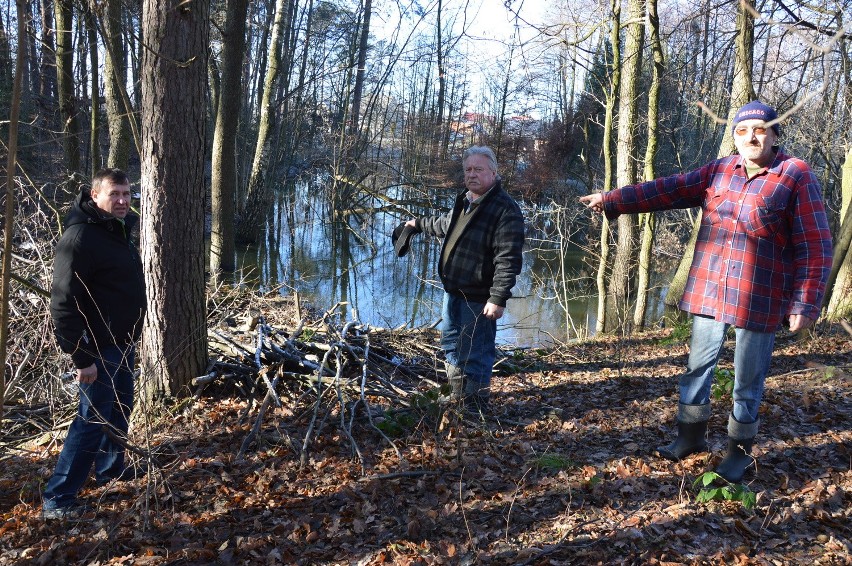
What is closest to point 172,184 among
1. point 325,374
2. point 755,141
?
point 325,374

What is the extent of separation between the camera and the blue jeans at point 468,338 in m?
4.64

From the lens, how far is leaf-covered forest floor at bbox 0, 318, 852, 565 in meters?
3.26

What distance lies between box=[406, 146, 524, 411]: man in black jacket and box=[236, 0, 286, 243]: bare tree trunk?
10.3 metres

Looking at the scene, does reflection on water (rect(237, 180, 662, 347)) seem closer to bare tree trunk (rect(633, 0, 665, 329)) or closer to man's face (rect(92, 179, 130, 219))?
bare tree trunk (rect(633, 0, 665, 329))

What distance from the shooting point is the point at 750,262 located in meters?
3.42

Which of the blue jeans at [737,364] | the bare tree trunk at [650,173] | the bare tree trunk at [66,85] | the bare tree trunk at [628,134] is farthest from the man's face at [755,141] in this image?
the bare tree trunk at [66,85]

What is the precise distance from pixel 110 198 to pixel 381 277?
1340cm

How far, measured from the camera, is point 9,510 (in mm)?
3982

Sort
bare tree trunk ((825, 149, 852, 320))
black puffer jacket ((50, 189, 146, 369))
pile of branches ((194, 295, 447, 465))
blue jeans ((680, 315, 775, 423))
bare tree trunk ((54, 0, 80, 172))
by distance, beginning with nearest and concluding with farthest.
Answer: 1. blue jeans ((680, 315, 775, 423))
2. black puffer jacket ((50, 189, 146, 369))
3. pile of branches ((194, 295, 447, 465))
4. bare tree trunk ((825, 149, 852, 320))
5. bare tree trunk ((54, 0, 80, 172))

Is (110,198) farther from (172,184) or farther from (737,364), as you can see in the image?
(737,364)

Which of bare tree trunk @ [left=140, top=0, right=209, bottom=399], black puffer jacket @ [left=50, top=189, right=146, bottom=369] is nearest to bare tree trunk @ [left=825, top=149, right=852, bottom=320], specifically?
bare tree trunk @ [left=140, top=0, right=209, bottom=399]

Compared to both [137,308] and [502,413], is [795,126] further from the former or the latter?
[137,308]

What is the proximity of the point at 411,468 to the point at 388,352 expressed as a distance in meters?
2.50

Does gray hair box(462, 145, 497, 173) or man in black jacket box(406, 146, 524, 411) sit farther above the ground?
gray hair box(462, 145, 497, 173)
